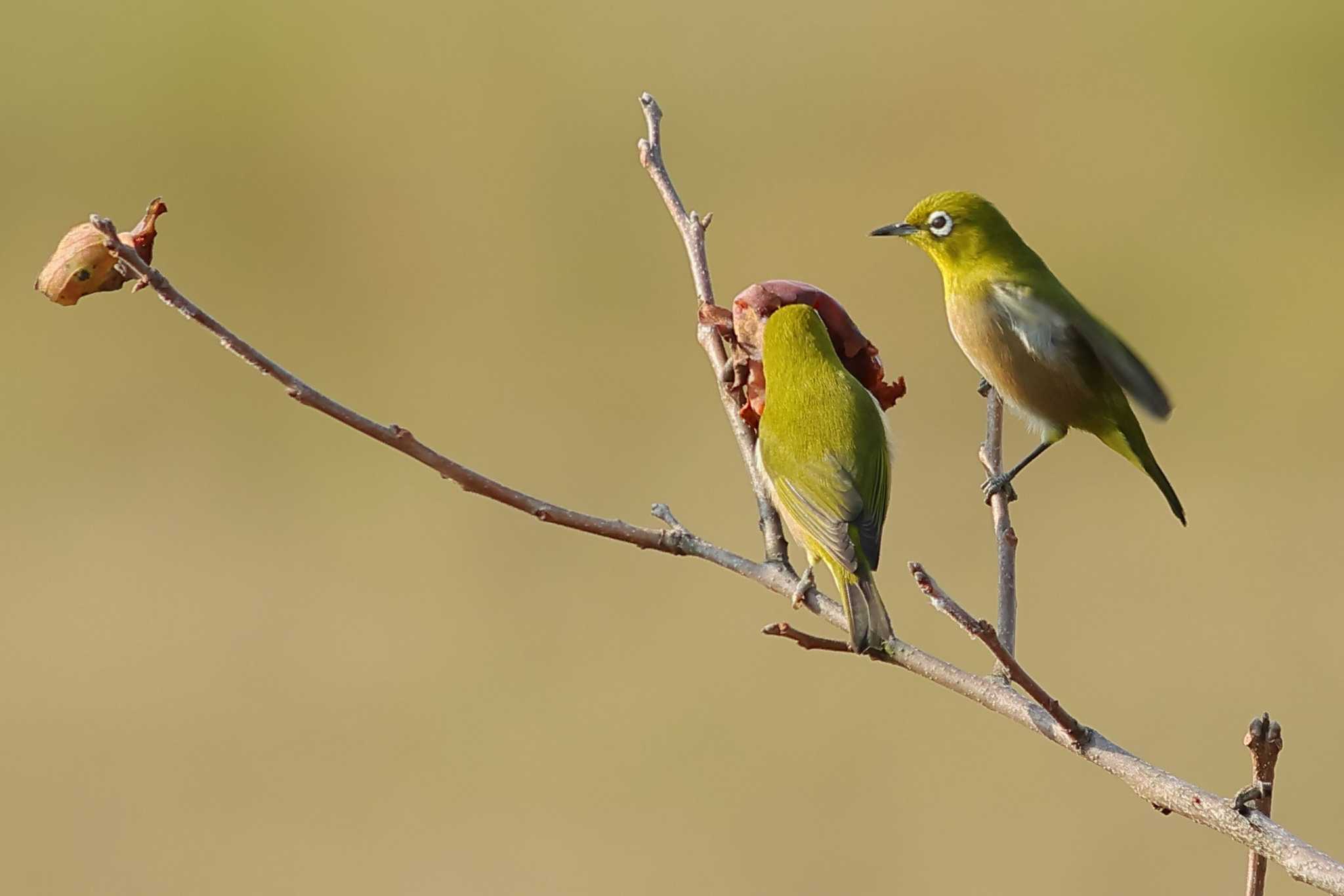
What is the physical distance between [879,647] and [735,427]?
0.61 metres

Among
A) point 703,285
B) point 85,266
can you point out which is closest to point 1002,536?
point 703,285

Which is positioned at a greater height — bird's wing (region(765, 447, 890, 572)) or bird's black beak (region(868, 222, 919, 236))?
bird's black beak (region(868, 222, 919, 236))

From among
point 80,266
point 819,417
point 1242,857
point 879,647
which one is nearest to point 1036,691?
point 879,647

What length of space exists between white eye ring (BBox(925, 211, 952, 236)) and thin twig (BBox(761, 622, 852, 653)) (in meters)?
1.71

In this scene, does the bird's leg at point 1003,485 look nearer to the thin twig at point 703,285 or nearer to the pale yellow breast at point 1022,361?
the pale yellow breast at point 1022,361

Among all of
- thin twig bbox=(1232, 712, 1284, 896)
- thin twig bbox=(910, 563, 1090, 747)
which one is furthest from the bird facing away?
thin twig bbox=(1232, 712, 1284, 896)

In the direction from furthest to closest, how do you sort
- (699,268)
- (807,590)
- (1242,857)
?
(1242,857) < (699,268) < (807,590)

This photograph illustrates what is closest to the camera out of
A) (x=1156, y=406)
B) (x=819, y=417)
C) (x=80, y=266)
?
(x=80, y=266)

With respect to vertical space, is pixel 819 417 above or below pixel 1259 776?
above

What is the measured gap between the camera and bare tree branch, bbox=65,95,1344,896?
1.33m

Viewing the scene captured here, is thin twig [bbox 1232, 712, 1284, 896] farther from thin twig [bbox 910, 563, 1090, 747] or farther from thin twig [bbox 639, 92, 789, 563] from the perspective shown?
thin twig [bbox 639, 92, 789, 563]

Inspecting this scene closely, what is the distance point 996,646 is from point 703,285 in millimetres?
1065

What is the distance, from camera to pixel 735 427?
2395 mm

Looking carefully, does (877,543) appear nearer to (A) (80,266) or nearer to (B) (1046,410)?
(B) (1046,410)
